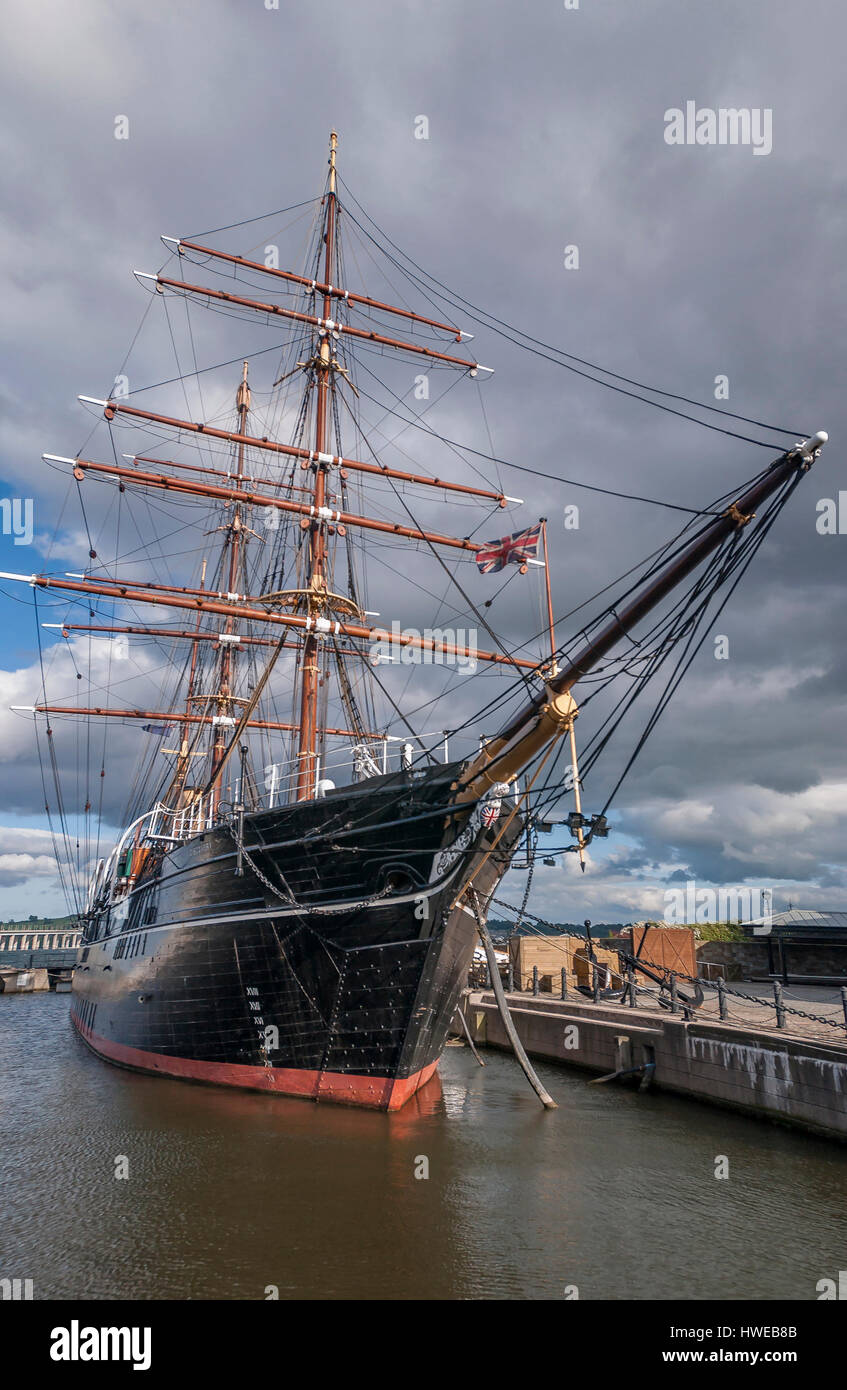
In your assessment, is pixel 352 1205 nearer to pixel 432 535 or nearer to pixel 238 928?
pixel 238 928

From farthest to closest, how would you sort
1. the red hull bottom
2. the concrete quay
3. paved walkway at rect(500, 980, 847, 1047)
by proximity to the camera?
paved walkway at rect(500, 980, 847, 1047), the red hull bottom, the concrete quay

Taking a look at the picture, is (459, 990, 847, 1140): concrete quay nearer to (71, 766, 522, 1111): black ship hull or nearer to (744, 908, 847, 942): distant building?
(71, 766, 522, 1111): black ship hull

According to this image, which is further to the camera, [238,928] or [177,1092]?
[177,1092]

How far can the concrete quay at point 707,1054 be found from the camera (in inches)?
479

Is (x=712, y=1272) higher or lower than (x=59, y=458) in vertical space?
lower

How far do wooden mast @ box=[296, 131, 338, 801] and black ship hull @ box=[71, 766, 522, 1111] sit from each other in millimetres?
2327

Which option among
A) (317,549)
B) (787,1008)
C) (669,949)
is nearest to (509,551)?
(317,549)

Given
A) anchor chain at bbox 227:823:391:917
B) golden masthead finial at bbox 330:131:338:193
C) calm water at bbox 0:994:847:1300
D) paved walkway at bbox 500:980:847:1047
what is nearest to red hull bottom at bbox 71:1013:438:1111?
calm water at bbox 0:994:847:1300

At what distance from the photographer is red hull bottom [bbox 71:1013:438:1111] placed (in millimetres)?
13250

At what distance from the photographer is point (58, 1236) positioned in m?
9.03

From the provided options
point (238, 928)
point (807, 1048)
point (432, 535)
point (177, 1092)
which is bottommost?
point (177, 1092)
